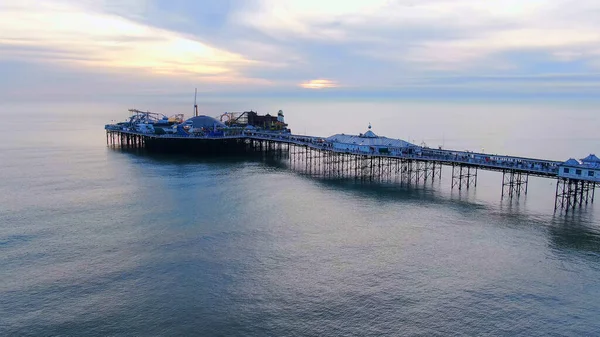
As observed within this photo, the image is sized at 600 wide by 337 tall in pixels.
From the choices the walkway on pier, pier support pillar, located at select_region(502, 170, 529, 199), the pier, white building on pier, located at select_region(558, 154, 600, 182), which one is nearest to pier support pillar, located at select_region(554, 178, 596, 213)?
the pier

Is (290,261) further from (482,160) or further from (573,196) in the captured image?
(573,196)

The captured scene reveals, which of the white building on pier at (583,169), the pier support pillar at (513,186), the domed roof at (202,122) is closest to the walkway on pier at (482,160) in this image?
the pier support pillar at (513,186)

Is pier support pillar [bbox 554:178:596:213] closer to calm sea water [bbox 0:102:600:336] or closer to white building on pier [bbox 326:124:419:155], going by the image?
calm sea water [bbox 0:102:600:336]

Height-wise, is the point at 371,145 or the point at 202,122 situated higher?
the point at 202,122

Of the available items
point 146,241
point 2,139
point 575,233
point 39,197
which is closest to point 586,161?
point 575,233

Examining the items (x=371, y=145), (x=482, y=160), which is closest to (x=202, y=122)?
(x=371, y=145)

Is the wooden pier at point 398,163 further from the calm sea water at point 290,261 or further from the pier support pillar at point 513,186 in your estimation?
the calm sea water at point 290,261
